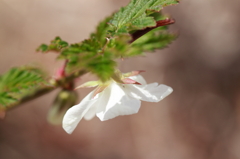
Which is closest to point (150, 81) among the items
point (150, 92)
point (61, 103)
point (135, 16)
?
point (61, 103)

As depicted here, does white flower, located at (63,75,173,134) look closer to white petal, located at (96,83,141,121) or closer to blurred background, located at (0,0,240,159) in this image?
white petal, located at (96,83,141,121)

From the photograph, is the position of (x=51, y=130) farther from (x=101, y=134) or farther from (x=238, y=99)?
(x=238, y=99)

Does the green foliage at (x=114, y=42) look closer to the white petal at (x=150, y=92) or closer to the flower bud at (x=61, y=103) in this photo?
the white petal at (x=150, y=92)

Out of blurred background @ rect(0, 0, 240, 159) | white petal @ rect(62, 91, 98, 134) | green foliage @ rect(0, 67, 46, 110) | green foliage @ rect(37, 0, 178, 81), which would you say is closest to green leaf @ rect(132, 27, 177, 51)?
green foliage @ rect(37, 0, 178, 81)

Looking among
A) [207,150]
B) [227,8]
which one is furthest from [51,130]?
[227,8]

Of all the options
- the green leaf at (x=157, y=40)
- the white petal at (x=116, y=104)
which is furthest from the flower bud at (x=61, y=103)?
the green leaf at (x=157, y=40)

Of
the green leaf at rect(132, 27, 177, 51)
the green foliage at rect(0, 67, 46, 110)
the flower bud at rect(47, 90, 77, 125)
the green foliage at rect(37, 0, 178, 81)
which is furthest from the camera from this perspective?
the flower bud at rect(47, 90, 77, 125)
